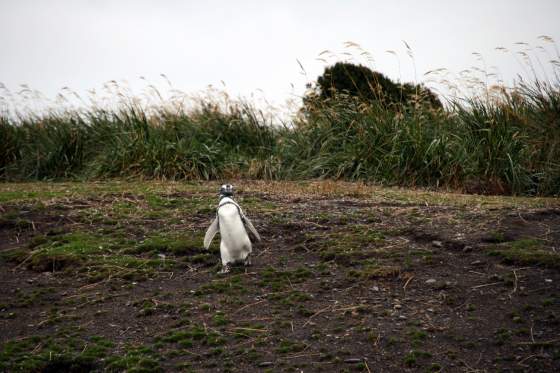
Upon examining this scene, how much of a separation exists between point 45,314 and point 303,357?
5.96ft

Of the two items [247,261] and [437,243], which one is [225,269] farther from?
[437,243]

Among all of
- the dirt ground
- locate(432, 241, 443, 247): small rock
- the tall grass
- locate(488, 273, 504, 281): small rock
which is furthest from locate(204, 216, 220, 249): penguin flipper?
the tall grass

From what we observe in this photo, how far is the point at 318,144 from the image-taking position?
401 inches

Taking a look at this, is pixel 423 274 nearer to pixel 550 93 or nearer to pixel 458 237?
pixel 458 237

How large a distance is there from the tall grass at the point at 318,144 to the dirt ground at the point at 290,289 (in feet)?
6.05

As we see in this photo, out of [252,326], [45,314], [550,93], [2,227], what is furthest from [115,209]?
[550,93]

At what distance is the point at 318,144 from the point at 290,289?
18.9ft

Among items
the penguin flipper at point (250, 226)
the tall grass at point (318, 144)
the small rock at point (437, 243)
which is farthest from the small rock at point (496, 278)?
the tall grass at point (318, 144)

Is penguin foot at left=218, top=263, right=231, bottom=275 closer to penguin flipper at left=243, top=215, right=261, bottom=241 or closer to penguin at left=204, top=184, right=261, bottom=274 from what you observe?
penguin at left=204, top=184, right=261, bottom=274

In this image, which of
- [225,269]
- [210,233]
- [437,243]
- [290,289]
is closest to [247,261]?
[225,269]

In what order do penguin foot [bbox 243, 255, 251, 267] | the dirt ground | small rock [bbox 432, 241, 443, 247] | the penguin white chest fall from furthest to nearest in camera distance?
1. small rock [bbox 432, 241, 443, 247]
2. penguin foot [bbox 243, 255, 251, 267]
3. the penguin white chest
4. the dirt ground

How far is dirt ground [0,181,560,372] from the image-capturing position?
12.1ft

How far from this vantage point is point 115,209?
6.71 m

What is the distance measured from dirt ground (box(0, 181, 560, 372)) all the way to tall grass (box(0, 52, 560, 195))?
6.05 feet
